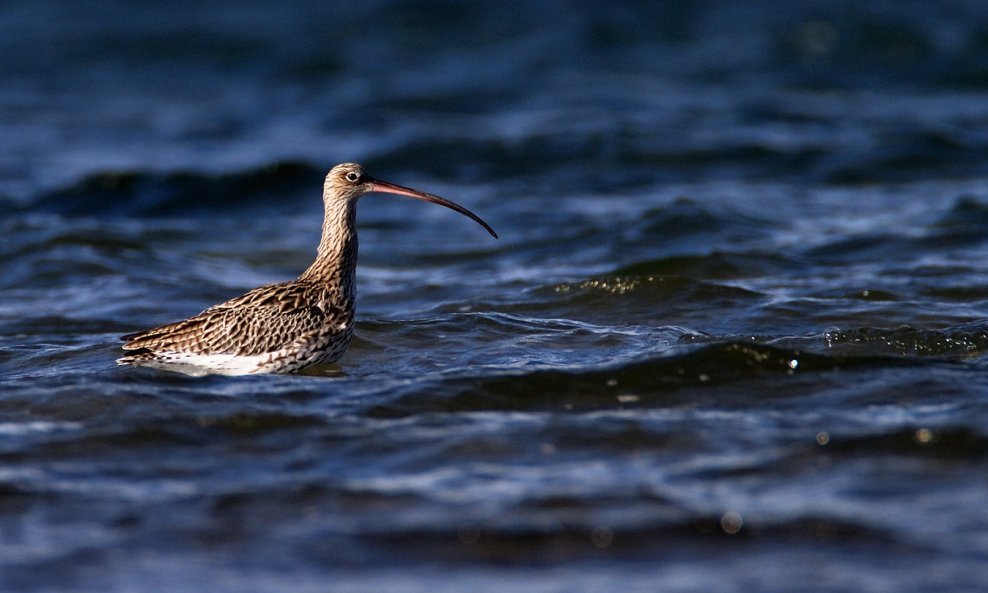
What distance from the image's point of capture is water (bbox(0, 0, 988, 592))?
625 cm

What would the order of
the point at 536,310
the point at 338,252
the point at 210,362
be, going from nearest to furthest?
the point at 210,362, the point at 338,252, the point at 536,310

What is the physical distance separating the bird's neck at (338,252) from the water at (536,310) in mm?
653

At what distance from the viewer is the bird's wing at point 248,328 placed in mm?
9203

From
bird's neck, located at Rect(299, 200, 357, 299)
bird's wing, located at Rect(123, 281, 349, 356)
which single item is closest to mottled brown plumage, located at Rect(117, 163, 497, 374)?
bird's wing, located at Rect(123, 281, 349, 356)

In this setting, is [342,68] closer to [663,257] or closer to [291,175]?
[291,175]

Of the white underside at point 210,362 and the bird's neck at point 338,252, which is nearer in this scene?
the white underside at point 210,362

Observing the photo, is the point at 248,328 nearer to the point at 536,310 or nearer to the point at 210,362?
the point at 210,362

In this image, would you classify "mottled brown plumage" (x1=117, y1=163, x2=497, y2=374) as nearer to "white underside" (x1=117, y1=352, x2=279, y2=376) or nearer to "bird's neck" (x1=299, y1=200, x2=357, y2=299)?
"white underside" (x1=117, y1=352, x2=279, y2=376)

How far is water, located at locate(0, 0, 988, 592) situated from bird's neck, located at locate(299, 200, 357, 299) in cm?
65

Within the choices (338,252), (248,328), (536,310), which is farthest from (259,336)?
(536,310)

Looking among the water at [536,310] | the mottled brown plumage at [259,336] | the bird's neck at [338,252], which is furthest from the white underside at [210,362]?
the bird's neck at [338,252]

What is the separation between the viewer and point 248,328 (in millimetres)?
9250

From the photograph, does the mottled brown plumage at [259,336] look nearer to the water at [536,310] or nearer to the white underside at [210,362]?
the white underside at [210,362]

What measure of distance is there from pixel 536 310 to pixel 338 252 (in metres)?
2.29
